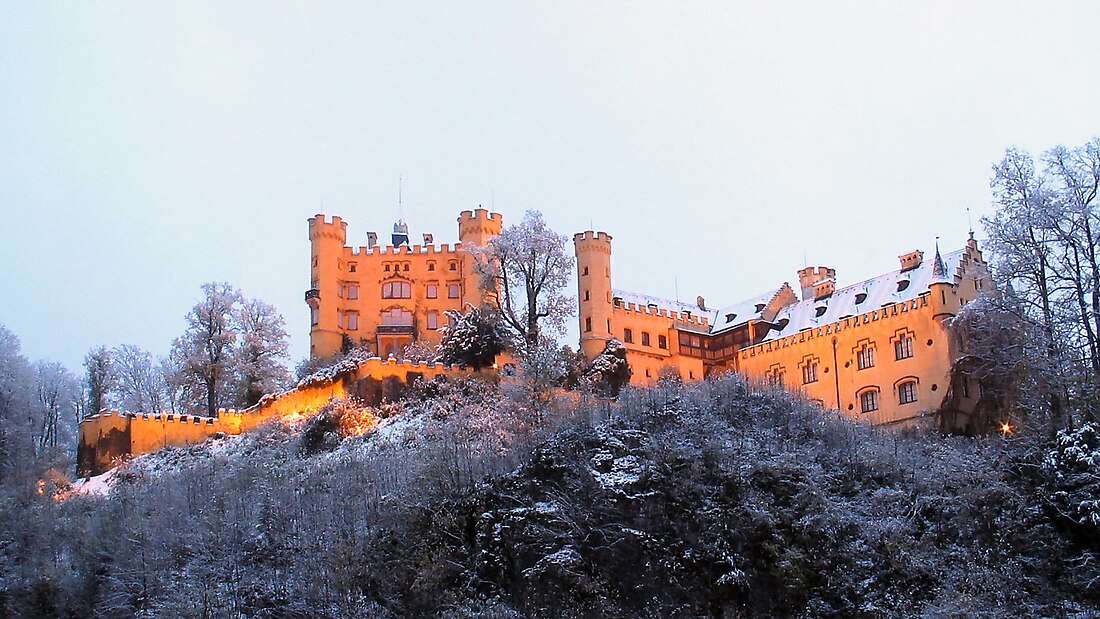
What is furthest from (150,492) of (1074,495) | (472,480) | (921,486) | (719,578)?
(1074,495)

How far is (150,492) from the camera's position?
4466 centimetres

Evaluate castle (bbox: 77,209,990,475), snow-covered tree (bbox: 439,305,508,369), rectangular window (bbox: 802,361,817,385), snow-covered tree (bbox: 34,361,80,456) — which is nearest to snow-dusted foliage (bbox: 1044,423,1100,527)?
castle (bbox: 77,209,990,475)

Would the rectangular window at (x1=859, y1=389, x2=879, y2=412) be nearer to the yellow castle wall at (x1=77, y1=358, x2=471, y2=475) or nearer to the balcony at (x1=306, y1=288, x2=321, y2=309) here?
the yellow castle wall at (x1=77, y1=358, x2=471, y2=475)

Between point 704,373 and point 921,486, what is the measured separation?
25.2 metres

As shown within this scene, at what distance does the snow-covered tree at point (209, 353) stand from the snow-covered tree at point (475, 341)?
11.7 meters

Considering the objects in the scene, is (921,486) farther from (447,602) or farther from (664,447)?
(447,602)

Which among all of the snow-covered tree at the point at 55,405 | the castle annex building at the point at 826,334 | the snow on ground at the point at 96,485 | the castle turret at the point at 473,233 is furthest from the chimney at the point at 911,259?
the snow-covered tree at the point at 55,405

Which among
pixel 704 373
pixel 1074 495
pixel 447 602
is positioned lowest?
pixel 447 602

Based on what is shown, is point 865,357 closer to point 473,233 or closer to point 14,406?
point 473,233

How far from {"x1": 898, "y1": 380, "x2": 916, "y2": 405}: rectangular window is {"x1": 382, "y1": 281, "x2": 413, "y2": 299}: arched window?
2525 cm

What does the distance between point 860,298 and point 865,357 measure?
163 inches

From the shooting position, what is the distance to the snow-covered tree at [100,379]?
216 feet

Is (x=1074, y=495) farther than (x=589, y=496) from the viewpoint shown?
No

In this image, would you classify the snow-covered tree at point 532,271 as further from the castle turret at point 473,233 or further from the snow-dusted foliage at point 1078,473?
the snow-dusted foliage at point 1078,473
